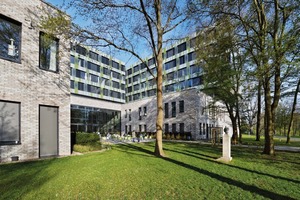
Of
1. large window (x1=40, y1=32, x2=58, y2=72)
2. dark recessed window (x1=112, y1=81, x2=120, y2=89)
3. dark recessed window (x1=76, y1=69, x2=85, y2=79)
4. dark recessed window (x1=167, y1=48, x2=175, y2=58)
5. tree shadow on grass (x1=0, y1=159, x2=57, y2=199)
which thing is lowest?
tree shadow on grass (x1=0, y1=159, x2=57, y2=199)

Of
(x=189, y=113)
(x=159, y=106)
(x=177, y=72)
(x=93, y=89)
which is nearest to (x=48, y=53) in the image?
(x=159, y=106)

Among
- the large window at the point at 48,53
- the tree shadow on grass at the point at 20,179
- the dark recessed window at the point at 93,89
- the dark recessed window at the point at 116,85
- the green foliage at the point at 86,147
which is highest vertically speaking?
the dark recessed window at the point at 116,85

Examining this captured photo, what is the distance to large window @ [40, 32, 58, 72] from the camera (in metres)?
10.4

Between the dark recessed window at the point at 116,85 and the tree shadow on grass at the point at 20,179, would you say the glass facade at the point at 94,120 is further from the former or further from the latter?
the tree shadow on grass at the point at 20,179

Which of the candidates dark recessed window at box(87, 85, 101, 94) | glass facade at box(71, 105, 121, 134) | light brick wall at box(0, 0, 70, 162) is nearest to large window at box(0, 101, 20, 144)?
light brick wall at box(0, 0, 70, 162)

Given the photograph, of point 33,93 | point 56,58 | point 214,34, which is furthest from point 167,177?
point 214,34

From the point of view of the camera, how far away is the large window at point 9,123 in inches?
343

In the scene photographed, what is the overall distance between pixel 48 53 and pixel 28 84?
2368 millimetres

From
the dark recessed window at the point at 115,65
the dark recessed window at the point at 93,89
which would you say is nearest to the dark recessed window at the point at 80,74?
the dark recessed window at the point at 93,89

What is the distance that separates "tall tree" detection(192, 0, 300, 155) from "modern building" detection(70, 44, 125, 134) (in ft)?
92.1

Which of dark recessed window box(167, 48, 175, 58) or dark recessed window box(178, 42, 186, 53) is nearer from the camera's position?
dark recessed window box(178, 42, 186, 53)

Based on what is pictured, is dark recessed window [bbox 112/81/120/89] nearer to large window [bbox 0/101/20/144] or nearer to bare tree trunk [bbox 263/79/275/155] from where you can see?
large window [bbox 0/101/20/144]

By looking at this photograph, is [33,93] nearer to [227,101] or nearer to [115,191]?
[115,191]

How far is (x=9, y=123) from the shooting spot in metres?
8.92
